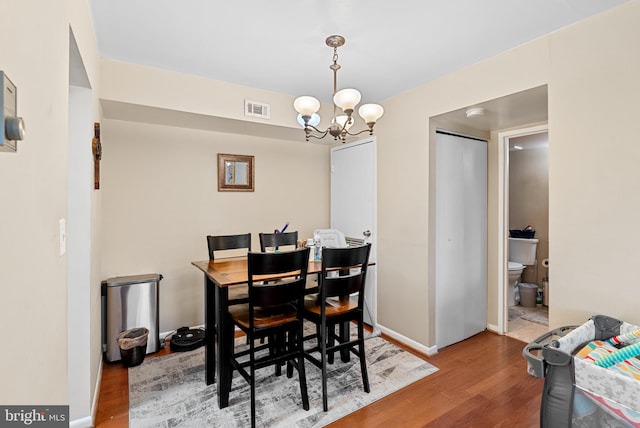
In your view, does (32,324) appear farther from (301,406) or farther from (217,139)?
(217,139)

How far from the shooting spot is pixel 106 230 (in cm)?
292

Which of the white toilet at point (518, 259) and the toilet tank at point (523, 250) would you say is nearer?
the white toilet at point (518, 259)

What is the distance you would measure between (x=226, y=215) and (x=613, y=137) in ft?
10.6

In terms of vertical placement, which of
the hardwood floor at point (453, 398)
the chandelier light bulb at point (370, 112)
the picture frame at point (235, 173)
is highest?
the chandelier light bulb at point (370, 112)

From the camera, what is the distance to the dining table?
2086 millimetres

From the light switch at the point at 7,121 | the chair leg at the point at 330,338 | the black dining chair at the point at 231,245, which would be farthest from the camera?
the chair leg at the point at 330,338

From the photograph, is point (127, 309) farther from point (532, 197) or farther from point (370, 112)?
point (532, 197)

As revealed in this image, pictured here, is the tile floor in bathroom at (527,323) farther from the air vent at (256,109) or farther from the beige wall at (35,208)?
the beige wall at (35,208)

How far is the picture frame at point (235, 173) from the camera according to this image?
3441 millimetres

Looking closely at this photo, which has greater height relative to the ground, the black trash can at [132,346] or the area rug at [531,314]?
the black trash can at [132,346]

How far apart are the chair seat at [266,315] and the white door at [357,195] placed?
1.51 m

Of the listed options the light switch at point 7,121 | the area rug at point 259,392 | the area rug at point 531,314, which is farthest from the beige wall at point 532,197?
the light switch at point 7,121

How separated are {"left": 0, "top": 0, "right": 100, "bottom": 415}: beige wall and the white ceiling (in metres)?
0.79

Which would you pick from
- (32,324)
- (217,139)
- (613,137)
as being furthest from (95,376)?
(613,137)
